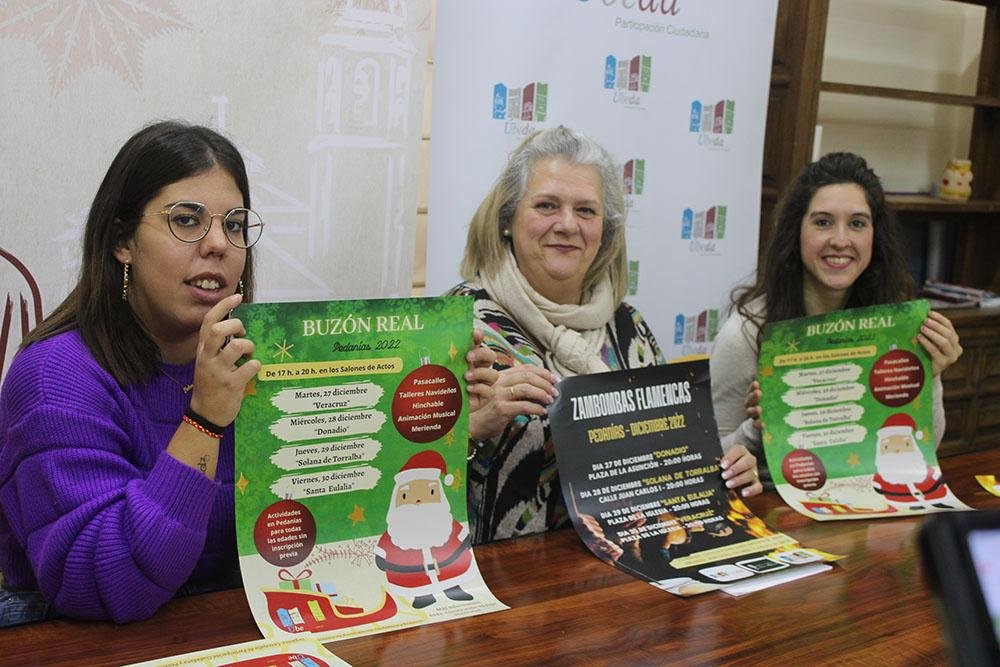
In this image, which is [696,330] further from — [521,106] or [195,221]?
[195,221]

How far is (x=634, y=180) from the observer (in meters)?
3.53

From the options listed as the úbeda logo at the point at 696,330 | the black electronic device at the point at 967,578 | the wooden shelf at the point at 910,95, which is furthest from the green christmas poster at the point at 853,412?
the wooden shelf at the point at 910,95

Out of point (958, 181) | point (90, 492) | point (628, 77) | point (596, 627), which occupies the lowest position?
point (596, 627)

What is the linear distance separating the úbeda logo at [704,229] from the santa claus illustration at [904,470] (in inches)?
70.2

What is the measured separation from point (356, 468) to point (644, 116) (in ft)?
7.93

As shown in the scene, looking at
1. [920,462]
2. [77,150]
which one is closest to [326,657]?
[920,462]

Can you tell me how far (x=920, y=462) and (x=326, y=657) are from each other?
130 cm

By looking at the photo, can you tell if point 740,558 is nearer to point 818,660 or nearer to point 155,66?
point 818,660

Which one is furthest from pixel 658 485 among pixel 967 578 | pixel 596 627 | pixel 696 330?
pixel 696 330

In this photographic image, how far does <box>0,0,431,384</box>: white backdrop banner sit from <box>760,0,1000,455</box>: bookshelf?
155 centimetres

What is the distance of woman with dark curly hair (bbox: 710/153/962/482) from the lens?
2.45 meters

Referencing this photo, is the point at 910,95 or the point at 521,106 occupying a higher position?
the point at 910,95

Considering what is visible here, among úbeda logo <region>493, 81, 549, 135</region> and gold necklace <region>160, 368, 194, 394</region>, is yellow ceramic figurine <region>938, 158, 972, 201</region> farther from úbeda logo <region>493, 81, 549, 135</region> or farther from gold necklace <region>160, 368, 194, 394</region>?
gold necklace <region>160, 368, 194, 394</region>

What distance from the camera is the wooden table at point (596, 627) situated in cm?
121
